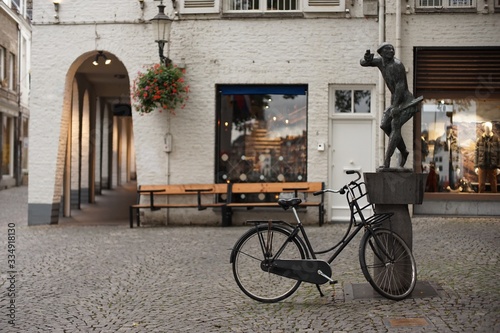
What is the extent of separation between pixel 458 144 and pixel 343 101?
2649 millimetres

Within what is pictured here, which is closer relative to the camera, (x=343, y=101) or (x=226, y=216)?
(x=226, y=216)

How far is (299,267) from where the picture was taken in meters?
7.32

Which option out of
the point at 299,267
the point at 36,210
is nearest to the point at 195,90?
the point at 36,210

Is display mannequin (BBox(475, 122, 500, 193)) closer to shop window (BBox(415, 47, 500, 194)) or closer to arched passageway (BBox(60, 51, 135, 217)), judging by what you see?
shop window (BBox(415, 47, 500, 194))

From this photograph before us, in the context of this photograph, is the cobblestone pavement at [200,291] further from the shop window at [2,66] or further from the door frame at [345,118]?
the shop window at [2,66]

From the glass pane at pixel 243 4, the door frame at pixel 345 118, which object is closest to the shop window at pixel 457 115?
the door frame at pixel 345 118

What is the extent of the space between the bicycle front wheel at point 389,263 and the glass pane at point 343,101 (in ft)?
26.3

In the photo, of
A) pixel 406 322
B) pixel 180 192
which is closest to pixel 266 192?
pixel 180 192

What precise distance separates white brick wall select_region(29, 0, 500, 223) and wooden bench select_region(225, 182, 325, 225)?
40 cm

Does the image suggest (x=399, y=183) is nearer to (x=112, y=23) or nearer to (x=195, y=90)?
(x=195, y=90)

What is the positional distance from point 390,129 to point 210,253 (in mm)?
3905

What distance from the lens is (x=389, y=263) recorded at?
7.45 m

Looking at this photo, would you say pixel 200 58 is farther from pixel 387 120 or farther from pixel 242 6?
pixel 387 120

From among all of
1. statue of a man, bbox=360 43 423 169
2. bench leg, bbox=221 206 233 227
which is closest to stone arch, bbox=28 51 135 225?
bench leg, bbox=221 206 233 227
